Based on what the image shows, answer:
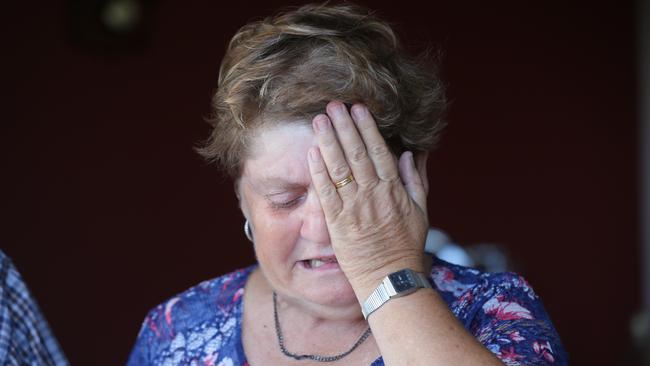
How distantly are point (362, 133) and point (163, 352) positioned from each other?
849 millimetres

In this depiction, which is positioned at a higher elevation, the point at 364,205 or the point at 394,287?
the point at 364,205

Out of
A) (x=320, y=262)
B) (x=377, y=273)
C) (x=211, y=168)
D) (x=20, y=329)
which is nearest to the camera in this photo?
(x=377, y=273)

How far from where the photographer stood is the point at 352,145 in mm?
1783

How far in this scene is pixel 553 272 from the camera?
20.5ft

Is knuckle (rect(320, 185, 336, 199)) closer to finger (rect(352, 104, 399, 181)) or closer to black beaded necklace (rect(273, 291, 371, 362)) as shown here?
finger (rect(352, 104, 399, 181))

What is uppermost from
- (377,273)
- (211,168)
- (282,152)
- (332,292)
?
(282,152)

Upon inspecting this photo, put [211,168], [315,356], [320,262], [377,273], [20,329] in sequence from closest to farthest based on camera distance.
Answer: [377,273], [320,262], [315,356], [20,329], [211,168]

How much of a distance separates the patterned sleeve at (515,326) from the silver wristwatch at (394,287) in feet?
0.65

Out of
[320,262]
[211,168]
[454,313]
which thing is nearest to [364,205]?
[320,262]

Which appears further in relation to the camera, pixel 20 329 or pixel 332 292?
pixel 20 329

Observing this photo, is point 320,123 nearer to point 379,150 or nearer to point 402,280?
point 379,150

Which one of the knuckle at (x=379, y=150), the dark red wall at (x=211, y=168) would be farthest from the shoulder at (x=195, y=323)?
the dark red wall at (x=211, y=168)

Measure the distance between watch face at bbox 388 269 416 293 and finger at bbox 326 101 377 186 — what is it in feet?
0.61

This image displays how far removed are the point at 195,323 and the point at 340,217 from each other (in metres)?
0.71
